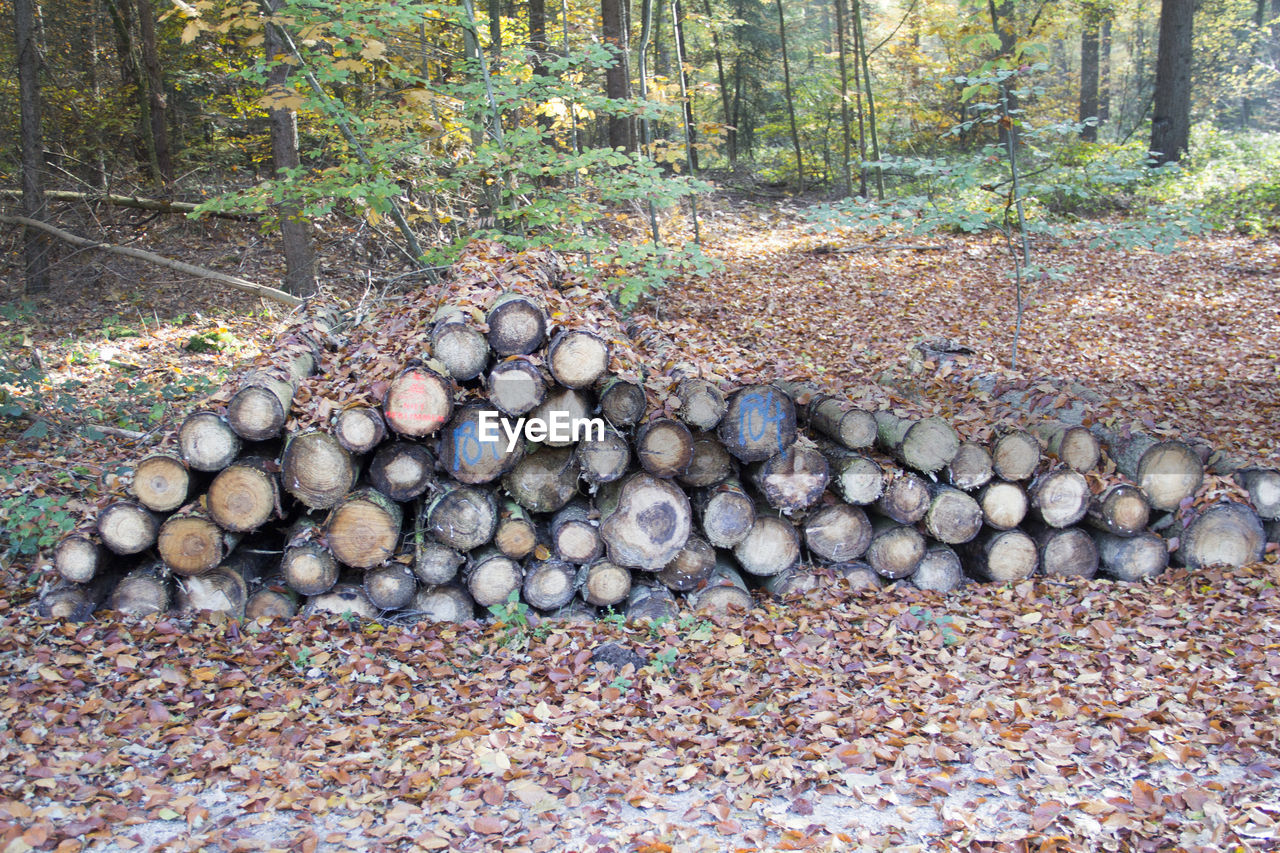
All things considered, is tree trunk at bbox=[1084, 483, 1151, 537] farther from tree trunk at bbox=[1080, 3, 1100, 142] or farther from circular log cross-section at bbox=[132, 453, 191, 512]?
tree trunk at bbox=[1080, 3, 1100, 142]

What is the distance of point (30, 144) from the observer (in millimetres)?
10094

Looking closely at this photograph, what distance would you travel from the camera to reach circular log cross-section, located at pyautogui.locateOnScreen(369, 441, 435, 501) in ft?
14.4

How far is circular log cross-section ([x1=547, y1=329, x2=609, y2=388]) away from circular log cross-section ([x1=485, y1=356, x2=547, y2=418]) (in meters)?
0.14

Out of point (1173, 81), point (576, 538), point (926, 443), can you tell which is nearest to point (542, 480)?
point (576, 538)

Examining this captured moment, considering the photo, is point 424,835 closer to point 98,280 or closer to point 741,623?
point 741,623

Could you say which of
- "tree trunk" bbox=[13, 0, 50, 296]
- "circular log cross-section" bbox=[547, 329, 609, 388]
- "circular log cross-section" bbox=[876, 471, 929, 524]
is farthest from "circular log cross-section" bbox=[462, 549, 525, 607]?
"tree trunk" bbox=[13, 0, 50, 296]

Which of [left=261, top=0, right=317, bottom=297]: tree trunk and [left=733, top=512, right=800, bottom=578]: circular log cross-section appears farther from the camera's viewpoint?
[left=261, top=0, right=317, bottom=297]: tree trunk

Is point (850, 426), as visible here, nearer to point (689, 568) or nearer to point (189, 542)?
point (689, 568)

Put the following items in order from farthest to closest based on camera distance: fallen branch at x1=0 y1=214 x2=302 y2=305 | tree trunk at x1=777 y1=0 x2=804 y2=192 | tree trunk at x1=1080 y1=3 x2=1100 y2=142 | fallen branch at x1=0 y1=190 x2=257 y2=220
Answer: tree trunk at x1=1080 y1=3 x2=1100 y2=142 → tree trunk at x1=777 y1=0 x2=804 y2=192 → fallen branch at x1=0 y1=190 x2=257 y2=220 → fallen branch at x1=0 y1=214 x2=302 y2=305

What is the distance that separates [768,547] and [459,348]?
2.21 meters

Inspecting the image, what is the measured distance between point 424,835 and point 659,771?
986 millimetres

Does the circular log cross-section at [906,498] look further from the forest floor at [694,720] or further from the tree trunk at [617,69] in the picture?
the tree trunk at [617,69]

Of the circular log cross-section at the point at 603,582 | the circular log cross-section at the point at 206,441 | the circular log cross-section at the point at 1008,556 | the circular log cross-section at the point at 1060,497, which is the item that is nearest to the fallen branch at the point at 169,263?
the circular log cross-section at the point at 206,441

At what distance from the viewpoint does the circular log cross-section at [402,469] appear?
439 centimetres
